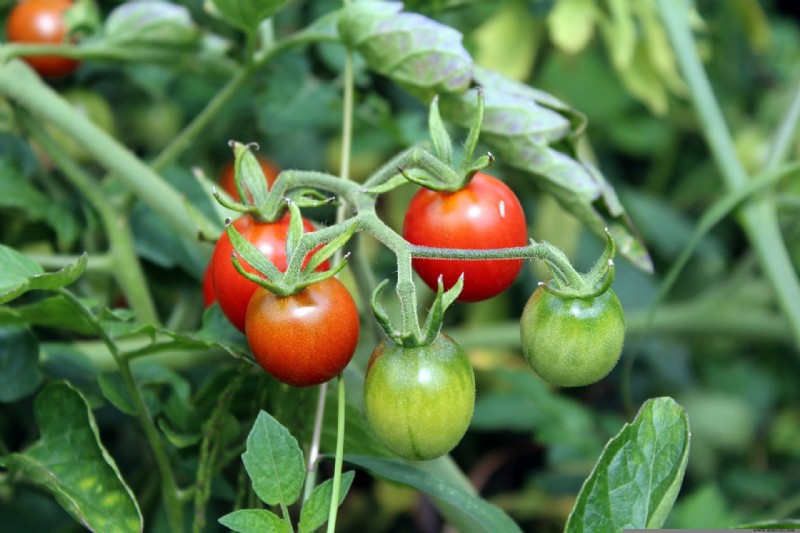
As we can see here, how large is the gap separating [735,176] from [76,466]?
0.73 meters

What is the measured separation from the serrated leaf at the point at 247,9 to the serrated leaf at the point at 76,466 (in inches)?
13.6

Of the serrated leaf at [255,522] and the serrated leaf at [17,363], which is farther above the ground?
the serrated leaf at [255,522]

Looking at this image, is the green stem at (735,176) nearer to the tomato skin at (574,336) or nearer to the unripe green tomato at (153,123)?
the tomato skin at (574,336)

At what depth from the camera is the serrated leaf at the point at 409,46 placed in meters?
0.69

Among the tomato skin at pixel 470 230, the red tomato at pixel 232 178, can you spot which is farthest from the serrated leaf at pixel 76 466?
the red tomato at pixel 232 178

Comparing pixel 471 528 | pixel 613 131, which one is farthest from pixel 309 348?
pixel 613 131

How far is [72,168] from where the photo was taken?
33.9 inches

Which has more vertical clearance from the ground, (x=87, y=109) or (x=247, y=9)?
(x=247, y=9)

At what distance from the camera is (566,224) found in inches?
47.9

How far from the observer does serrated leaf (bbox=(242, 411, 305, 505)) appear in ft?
1.71

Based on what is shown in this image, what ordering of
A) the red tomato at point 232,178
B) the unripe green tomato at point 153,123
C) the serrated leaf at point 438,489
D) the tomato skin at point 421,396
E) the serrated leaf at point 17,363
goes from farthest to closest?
the unripe green tomato at point 153,123, the red tomato at point 232,178, the serrated leaf at point 17,363, the serrated leaf at point 438,489, the tomato skin at point 421,396

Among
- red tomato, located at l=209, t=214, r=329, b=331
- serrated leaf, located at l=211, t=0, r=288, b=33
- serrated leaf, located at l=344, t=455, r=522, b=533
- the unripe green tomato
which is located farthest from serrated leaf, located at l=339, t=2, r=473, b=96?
the unripe green tomato

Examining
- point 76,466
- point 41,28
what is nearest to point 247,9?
point 41,28

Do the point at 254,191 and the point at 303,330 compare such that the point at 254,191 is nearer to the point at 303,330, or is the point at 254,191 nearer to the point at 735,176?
the point at 303,330
